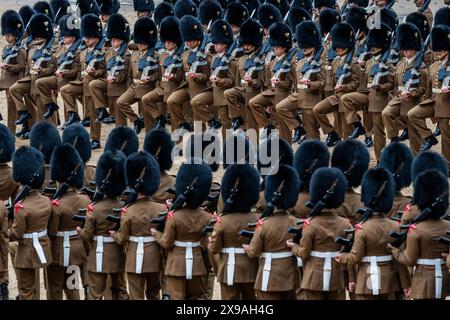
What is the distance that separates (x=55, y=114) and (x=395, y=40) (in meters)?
4.58

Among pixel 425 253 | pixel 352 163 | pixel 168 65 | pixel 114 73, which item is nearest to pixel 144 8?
pixel 114 73

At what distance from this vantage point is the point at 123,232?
1430cm

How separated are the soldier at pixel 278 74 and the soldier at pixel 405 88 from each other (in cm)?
136

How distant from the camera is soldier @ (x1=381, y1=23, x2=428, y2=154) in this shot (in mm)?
18328

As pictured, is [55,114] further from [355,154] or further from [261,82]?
[355,154]

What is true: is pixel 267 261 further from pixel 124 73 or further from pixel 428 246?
pixel 124 73

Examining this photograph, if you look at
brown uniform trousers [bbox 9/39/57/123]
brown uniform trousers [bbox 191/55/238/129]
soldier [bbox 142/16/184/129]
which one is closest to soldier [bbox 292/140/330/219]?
brown uniform trousers [bbox 191/55/238/129]

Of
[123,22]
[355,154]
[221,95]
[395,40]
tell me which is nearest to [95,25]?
[123,22]

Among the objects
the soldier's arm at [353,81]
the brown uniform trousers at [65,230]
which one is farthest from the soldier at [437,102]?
the brown uniform trousers at [65,230]

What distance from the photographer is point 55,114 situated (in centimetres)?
2128

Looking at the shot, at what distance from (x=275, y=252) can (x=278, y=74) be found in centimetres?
592

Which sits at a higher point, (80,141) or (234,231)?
(80,141)

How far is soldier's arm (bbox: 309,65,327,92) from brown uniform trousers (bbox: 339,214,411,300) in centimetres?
572

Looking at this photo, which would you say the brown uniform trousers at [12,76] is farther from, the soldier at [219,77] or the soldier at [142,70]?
the soldier at [219,77]
